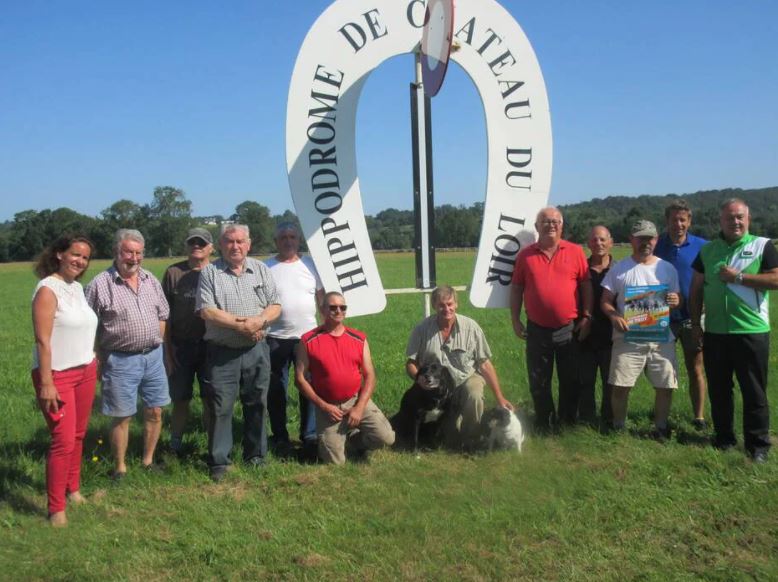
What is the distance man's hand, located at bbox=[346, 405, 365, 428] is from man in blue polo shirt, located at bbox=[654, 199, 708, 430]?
8.48 feet

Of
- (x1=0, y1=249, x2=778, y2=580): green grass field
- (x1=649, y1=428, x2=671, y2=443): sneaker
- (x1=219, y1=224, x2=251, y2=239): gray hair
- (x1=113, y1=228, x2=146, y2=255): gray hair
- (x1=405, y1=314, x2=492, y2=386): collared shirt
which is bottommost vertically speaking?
(x1=0, y1=249, x2=778, y2=580): green grass field

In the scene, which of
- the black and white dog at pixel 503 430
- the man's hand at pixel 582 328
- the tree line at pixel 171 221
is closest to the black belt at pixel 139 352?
the black and white dog at pixel 503 430

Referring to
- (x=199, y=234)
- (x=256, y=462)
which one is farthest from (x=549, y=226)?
(x=256, y=462)

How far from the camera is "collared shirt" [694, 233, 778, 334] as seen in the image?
4.54 meters

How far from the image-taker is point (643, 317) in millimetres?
4996

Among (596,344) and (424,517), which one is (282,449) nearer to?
(424,517)

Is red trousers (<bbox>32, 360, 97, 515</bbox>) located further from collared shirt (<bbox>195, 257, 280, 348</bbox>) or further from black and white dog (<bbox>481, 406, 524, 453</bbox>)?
black and white dog (<bbox>481, 406, 524, 453</bbox>)

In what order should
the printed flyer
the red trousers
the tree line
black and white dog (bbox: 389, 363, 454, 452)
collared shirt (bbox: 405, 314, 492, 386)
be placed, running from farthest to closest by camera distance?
the tree line < collared shirt (bbox: 405, 314, 492, 386) < the printed flyer < black and white dog (bbox: 389, 363, 454, 452) < the red trousers

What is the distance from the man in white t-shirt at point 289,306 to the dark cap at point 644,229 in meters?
2.49

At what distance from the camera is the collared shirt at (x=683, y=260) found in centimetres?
523

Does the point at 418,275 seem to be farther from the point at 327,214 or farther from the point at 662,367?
the point at 662,367

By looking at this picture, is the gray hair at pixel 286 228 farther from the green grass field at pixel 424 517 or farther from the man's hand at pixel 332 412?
the green grass field at pixel 424 517

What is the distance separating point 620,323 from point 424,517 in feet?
7.34

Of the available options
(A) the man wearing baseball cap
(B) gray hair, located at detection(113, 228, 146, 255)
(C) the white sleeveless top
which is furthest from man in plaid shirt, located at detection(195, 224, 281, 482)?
(C) the white sleeveless top
